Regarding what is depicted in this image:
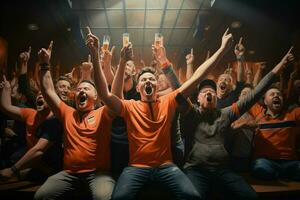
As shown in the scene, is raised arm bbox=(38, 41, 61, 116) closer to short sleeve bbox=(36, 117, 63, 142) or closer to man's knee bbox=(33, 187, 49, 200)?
short sleeve bbox=(36, 117, 63, 142)

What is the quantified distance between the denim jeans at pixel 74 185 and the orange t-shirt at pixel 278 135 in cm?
165

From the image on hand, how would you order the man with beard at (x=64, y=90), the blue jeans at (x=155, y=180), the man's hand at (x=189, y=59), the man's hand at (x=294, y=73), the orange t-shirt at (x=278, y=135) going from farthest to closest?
the man's hand at (x=294, y=73), the man's hand at (x=189, y=59), the man with beard at (x=64, y=90), the orange t-shirt at (x=278, y=135), the blue jeans at (x=155, y=180)

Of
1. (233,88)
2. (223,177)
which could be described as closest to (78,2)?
(233,88)

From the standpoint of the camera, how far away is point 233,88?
10.8 ft

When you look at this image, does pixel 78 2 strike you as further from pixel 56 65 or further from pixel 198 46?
pixel 198 46

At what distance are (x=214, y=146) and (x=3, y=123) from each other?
235 cm

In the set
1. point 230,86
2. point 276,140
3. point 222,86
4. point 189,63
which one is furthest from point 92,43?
point 276,140

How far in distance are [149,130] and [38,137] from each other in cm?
122

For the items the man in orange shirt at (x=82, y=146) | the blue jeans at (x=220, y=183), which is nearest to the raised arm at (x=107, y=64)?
the man in orange shirt at (x=82, y=146)

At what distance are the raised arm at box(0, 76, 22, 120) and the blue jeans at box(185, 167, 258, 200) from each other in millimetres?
1917

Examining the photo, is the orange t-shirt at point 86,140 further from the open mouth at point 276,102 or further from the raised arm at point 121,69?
the open mouth at point 276,102

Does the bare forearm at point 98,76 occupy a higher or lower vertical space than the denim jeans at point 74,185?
higher

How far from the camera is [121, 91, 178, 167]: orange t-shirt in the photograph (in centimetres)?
241

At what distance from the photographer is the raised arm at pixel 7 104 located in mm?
3000
